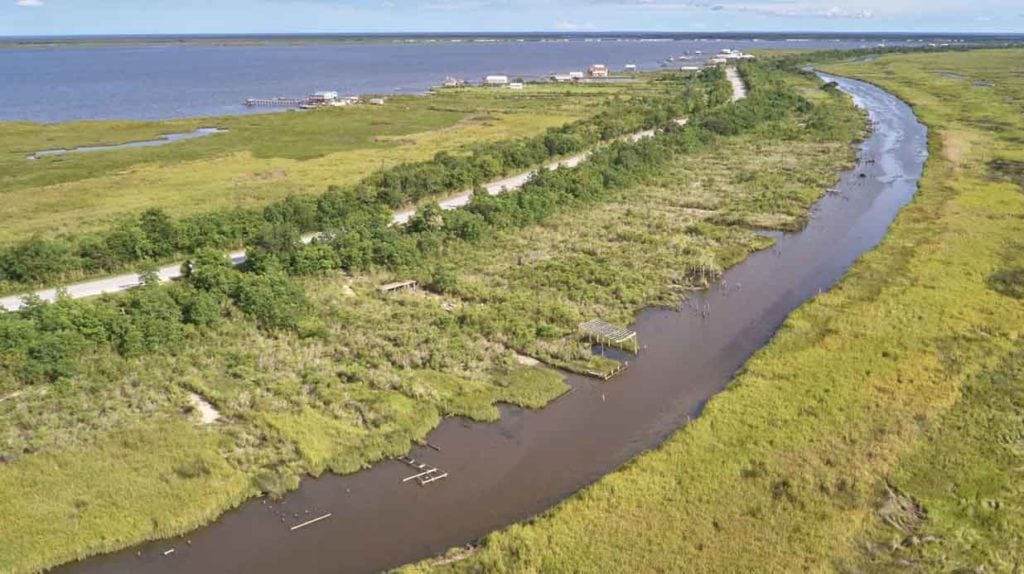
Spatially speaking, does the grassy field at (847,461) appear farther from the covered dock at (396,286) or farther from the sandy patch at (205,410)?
the covered dock at (396,286)

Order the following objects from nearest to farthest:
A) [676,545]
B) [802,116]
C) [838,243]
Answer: [676,545]
[838,243]
[802,116]

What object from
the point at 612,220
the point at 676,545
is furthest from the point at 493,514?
the point at 612,220

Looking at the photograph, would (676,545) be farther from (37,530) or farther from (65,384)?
(65,384)

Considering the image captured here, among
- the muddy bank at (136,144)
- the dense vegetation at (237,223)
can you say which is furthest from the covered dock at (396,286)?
the muddy bank at (136,144)

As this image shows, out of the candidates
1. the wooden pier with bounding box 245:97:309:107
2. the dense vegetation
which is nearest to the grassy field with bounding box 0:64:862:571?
the dense vegetation

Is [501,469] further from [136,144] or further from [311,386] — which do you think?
[136,144]

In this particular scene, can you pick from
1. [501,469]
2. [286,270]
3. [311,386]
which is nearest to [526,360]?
[501,469]

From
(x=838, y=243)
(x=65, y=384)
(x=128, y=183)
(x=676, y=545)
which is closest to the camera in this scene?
(x=676, y=545)
